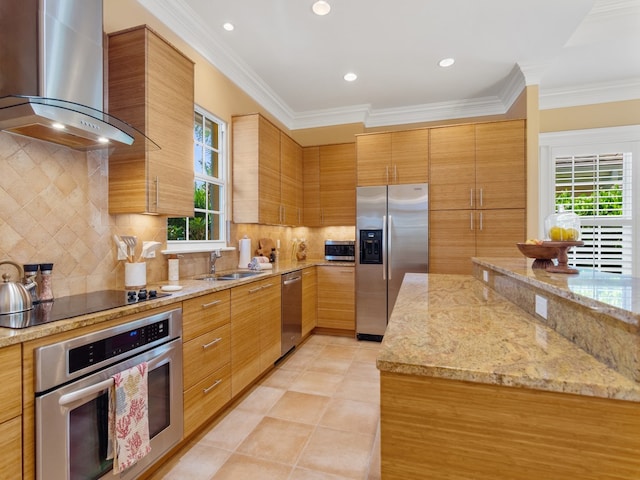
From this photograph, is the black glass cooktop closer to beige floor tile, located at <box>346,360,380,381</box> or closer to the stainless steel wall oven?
the stainless steel wall oven

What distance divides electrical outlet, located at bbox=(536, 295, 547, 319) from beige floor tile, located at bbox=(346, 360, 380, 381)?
1912 millimetres

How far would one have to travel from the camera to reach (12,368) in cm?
112

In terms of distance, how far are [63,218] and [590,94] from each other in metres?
5.35

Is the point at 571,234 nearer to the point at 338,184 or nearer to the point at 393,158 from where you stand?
the point at 393,158

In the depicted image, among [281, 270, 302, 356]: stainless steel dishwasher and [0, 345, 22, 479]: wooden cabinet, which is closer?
[0, 345, 22, 479]: wooden cabinet

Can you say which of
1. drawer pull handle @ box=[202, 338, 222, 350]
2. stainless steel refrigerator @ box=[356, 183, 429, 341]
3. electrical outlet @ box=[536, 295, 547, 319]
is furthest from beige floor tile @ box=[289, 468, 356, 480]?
stainless steel refrigerator @ box=[356, 183, 429, 341]

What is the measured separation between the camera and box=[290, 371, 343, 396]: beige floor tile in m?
2.71

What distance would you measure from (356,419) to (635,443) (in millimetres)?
1829

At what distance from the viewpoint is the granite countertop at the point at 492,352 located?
76 cm

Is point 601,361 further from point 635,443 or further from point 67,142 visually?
point 67,142

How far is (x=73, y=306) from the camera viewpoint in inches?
60.8

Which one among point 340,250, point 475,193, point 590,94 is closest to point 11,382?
point 340,250

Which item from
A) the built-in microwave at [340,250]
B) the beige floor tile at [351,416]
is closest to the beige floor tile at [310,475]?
the beige floor tile at [351,416]

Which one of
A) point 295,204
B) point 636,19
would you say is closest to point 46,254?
point 295,204
